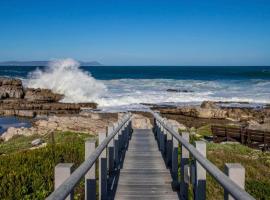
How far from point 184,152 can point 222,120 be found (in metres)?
27.7

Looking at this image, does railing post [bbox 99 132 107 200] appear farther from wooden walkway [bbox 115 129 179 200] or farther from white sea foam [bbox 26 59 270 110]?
white sea foam [bbox 26 59 270 110]

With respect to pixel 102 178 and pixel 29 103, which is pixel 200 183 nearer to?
pixel 102 178

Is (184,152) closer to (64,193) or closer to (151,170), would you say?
(151,170)

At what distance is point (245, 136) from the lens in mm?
20562

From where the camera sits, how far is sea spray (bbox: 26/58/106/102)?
53987mm

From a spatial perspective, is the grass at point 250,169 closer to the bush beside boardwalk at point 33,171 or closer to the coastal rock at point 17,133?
the bush beside boardwalk at point 33,171

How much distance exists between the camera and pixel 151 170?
866 cm

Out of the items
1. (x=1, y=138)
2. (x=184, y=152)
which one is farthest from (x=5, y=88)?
(x=184, y=152)

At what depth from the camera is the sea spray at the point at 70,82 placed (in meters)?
54.0

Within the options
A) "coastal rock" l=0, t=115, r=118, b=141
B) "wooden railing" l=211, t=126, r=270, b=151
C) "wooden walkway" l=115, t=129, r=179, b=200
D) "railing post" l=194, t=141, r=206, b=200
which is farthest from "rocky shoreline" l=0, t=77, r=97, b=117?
"railing post" l=194, t=141, r=206, b=200

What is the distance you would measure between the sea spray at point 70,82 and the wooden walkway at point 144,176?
39219mm

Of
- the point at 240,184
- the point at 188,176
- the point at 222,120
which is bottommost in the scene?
the point at 222,120

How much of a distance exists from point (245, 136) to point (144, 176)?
1352 cm

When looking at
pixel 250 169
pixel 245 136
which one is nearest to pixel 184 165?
pixel 250 169
